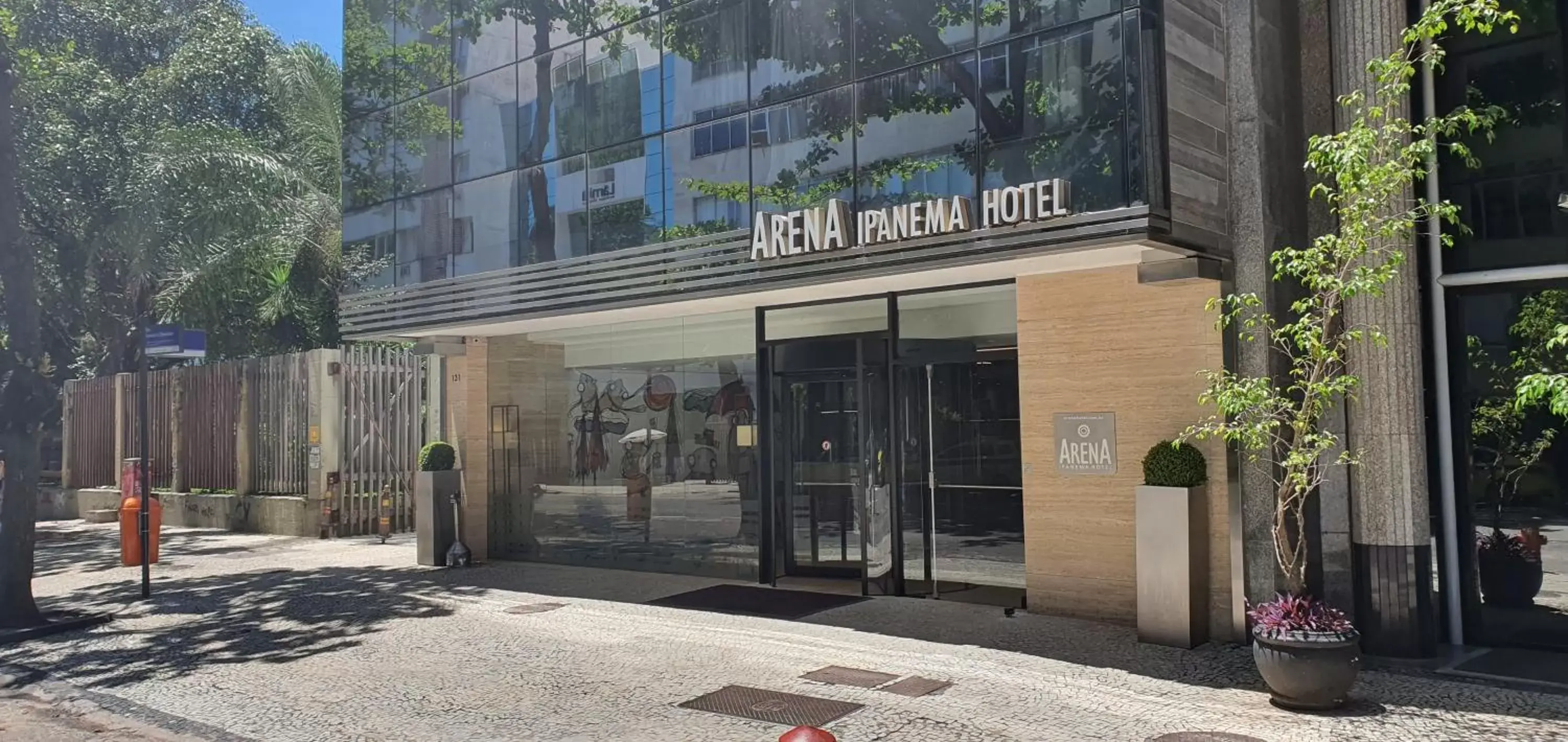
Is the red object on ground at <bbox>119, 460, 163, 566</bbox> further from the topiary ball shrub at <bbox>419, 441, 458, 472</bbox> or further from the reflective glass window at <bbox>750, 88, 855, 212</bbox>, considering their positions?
Result: the reflective glass window at <bbox>750, 88, 855, 212</bbox>

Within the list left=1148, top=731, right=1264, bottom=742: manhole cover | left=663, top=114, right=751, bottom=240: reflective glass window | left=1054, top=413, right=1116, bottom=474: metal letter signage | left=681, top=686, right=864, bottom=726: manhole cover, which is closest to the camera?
left=1148, top=731, right=1264, bottom=742: manhole cover

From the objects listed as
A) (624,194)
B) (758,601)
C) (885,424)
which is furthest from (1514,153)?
(624,194)

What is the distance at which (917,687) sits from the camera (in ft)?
24.6

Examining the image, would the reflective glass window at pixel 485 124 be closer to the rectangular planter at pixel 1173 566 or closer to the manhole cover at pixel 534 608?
the manhole cover at pixel 534 608

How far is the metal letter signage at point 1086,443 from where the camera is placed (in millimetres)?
9359

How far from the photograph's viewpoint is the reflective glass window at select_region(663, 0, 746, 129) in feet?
35.6

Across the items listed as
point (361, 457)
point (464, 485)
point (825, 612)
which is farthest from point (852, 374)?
point (361, 457)

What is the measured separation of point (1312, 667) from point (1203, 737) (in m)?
0.89

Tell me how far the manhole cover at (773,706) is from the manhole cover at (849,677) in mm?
413

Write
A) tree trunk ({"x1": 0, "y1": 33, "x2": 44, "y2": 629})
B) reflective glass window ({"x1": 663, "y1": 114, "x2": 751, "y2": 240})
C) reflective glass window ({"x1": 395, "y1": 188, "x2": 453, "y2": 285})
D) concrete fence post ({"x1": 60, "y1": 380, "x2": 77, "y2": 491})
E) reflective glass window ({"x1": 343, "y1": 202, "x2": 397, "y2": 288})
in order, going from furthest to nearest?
concrete fence post ({"x1": 60, "y1": 380, "x2": 77, "y2": 491}), reflective glass window ({"x1": 343, "y1": 202, "x2": 397, "y2": 288}), reflective glass window ({"x1": 395, "y1": 188, "x2": 453, "y2": 285}), tree trunk ({"x1": 0, "y1": 33, "x2": 44, "y2": 629}), reflective glass window ({"x1": 663, "y1": 114, "x2": 751, "y2": 240})

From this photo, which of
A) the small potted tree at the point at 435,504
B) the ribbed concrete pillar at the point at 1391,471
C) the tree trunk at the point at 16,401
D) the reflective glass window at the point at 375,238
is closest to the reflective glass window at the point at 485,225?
the reflective glass window at the point at 375,238

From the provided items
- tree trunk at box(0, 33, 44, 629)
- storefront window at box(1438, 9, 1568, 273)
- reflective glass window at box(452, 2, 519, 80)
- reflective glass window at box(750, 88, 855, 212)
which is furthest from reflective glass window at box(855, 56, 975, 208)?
tree trunk at box(0, 33, 44, 629)

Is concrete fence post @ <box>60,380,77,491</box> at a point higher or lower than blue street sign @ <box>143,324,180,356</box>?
lower

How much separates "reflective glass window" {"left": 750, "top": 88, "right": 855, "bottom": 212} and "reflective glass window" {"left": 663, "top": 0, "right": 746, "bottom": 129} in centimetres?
52
